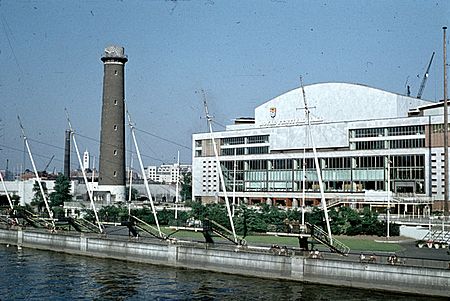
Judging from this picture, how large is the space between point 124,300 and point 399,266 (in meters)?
19.9

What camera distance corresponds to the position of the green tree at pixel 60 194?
129875 millimetres

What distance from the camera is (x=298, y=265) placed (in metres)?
52.5

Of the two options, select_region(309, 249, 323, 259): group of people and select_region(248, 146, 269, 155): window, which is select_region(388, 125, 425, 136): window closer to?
select_region(248, 146, 269, 155): window

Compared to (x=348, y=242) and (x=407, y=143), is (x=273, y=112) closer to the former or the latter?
(x=407, y=143)

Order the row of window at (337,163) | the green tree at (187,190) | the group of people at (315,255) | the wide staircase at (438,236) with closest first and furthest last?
the group of people at (315,255), the wide staircase at (438,236), the row of window at (337,163), the green tree at (187,190)

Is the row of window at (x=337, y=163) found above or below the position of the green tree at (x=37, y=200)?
above

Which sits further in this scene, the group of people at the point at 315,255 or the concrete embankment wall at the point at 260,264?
the group of people at the point at 315,255

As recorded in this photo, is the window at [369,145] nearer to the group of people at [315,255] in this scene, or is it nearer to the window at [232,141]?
the window at [232,141]

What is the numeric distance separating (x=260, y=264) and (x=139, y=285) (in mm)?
10407

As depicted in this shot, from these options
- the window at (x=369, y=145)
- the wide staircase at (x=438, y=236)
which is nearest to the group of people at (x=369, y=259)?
the wide staircase at (x=438, y=236)

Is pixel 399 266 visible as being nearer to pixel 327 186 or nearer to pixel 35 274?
pixel 35 274

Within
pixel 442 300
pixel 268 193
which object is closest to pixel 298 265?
pixel 442 300

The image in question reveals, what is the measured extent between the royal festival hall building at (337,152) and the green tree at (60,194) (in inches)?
1088

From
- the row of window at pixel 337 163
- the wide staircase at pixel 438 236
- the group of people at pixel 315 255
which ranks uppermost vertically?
the row of window at pixel 337 163
